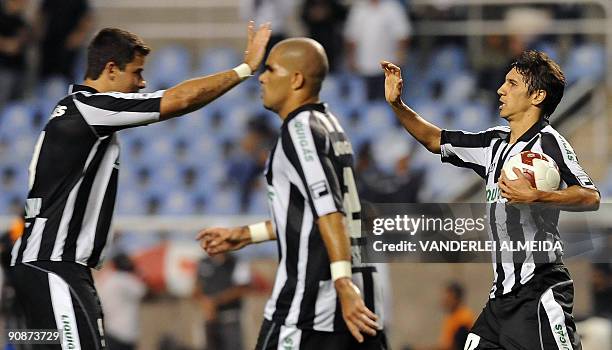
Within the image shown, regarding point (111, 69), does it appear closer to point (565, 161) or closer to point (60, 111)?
point (60, 111)

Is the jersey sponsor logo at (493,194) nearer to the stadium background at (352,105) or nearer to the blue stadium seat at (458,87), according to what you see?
the stadium background at (352,105)

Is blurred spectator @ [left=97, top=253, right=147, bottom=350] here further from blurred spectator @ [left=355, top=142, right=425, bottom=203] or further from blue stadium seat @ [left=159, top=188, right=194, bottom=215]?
blurred spectator @ [left=355, top=142, right=425, bottom=203]

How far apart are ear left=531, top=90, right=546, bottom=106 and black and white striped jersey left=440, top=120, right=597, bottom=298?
9 cm

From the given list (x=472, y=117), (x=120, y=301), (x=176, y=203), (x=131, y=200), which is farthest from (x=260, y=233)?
(x=472, y=117)

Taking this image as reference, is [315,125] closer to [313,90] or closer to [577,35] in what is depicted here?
[313,90]

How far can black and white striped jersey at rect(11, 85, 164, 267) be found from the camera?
542cm

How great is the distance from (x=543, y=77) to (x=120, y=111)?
1971 millimetres

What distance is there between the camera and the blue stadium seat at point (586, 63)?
12.6 metres

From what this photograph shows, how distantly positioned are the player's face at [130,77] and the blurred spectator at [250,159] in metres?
6.17

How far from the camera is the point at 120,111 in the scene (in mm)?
5434

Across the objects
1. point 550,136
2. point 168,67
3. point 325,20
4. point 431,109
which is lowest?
point 550,136

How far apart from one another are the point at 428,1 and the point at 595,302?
434cm

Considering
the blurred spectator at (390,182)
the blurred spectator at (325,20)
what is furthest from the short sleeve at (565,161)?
the blurred spectator at (325,20)
